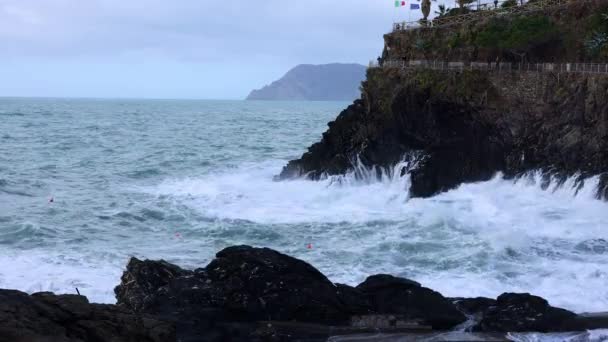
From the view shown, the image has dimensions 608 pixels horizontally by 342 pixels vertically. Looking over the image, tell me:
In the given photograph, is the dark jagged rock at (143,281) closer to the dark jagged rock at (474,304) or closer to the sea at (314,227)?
the sea at (314,227)

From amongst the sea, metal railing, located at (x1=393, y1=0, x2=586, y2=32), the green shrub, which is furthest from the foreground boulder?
metal railing, located at (x1=393, y1=0, x2=586, y2=32)

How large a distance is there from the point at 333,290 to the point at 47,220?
20180 mm

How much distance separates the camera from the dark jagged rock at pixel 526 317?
1889cm

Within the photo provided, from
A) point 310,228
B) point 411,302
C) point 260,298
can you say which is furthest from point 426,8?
point 260,298

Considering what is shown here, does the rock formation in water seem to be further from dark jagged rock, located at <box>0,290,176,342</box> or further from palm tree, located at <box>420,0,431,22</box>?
dark jagged rock, located at <box>0,290,176,342</box>

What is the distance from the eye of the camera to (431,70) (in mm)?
47938

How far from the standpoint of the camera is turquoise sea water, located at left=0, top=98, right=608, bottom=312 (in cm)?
2477

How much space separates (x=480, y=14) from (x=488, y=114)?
39.8 ft

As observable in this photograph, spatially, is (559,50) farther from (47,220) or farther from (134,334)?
(134,334)

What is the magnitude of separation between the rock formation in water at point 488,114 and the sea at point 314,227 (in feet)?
5.03

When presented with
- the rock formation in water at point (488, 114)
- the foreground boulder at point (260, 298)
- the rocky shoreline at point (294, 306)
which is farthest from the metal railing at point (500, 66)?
the foreground boulder at point (260, 298)

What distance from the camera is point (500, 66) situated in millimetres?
45750

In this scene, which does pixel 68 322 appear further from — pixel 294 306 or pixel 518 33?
pixel 518 33

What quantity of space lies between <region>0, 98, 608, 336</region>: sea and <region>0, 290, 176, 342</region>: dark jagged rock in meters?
7.04
